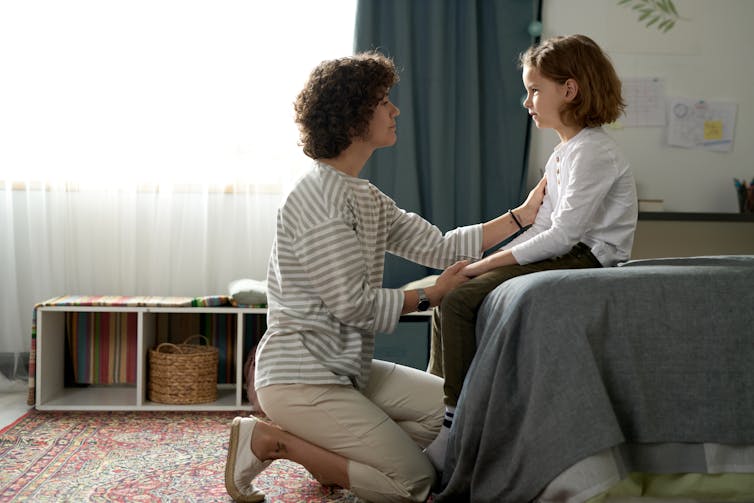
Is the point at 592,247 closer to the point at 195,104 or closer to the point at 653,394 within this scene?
the point at 653,394

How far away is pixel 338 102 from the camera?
6.38ft

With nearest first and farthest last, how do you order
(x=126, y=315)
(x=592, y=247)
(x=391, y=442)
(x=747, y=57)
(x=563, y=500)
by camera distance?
1. (x=563, y=500)
2. (x=391, y=442)
3. (x=592, y=247)
4. (x=126, y=315)
5. (x=747, y=57)

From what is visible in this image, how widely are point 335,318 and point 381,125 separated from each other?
18.7 inches

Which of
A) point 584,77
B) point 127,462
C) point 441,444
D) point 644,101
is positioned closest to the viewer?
point 441,444

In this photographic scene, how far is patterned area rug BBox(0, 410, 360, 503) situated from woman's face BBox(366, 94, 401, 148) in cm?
85

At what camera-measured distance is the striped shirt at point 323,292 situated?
6.02 feet

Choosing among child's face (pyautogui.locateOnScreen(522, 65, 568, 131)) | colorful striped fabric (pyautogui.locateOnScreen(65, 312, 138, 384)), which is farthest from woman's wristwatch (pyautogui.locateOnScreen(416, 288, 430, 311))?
colorful striped fabric (pyautogui.locateOnScreen(65, 312, 138, 384))

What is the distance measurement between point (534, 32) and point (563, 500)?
2.40 meters

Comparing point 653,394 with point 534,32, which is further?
point 534,32

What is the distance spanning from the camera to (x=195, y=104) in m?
3.46

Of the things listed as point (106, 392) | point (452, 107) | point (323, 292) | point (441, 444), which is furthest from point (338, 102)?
point (106, 392)

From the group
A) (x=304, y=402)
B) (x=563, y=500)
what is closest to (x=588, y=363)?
(x=563, y=500)

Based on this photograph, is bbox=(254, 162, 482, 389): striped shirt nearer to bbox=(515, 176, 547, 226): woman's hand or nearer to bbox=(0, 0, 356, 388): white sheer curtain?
bbox=(515, 176, 547, 226): woman's hand

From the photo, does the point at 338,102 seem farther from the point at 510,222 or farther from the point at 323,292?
the point at 510,222
